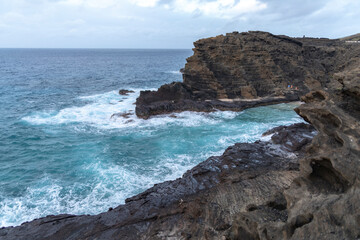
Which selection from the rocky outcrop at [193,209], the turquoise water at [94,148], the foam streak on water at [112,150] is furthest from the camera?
the turquoise water at [94,148]

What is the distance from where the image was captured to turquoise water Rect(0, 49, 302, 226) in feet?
53.7

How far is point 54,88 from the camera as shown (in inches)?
2106

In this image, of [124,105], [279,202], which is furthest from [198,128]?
[279,202]

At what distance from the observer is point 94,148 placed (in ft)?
78.0

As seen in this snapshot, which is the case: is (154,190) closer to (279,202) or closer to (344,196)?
(279,202)

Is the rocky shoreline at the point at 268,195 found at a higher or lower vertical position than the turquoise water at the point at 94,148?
higher

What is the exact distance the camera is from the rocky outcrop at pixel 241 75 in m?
36.7

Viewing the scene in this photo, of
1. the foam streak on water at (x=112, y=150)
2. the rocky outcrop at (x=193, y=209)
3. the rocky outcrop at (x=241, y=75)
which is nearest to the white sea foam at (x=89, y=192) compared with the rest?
the foam streak on water at (x=112, y=150)

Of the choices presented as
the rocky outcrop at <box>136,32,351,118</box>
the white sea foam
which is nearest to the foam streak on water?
the white sea foam

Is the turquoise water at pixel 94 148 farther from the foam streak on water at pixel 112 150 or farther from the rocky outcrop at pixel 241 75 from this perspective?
the rocky outcrop at pixel 241 75

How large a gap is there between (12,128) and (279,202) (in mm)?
31342

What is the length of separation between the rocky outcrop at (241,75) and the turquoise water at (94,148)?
11.1ft

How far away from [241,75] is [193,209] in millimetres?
32831

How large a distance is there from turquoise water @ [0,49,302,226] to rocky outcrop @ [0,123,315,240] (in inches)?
132
